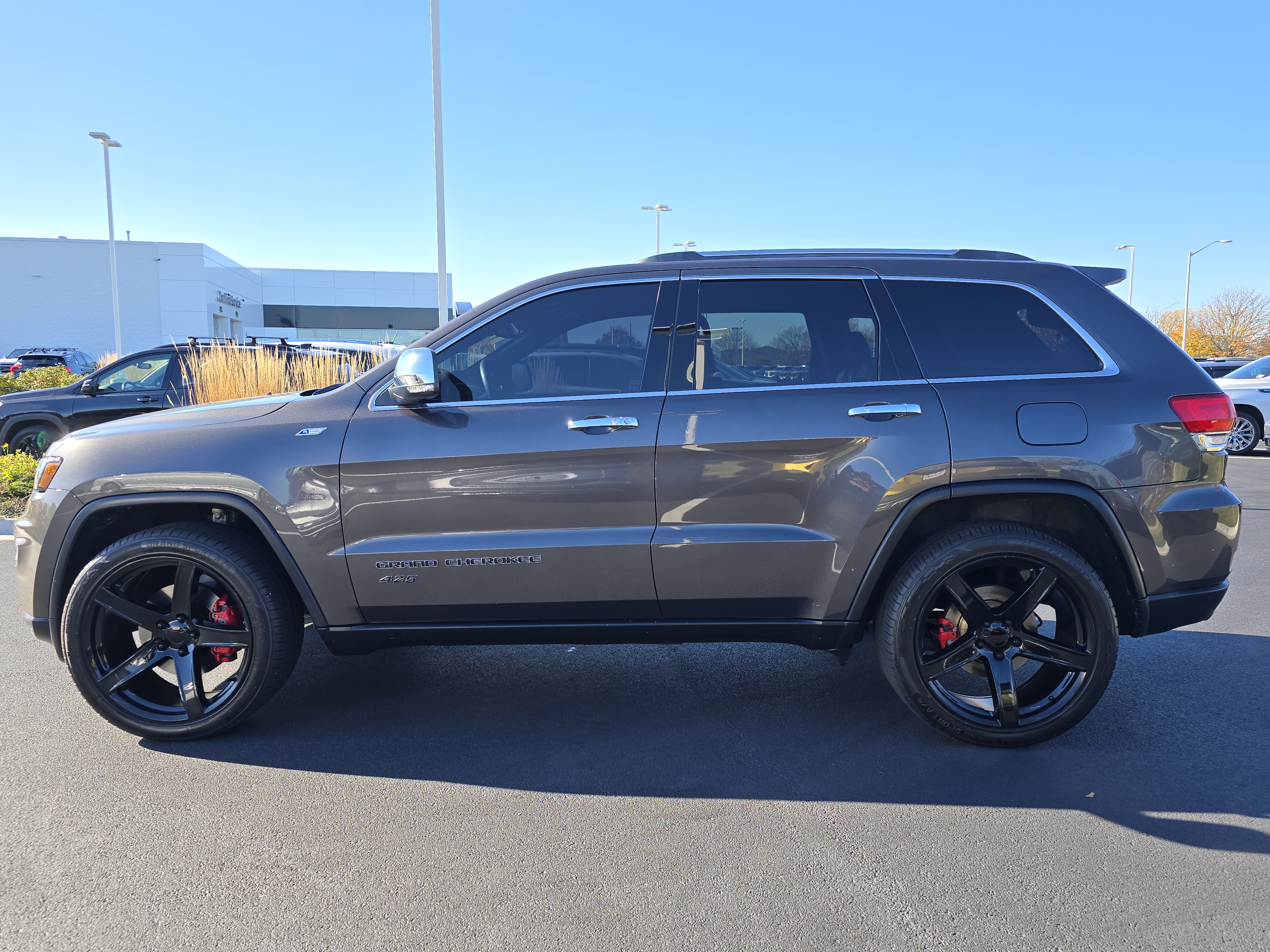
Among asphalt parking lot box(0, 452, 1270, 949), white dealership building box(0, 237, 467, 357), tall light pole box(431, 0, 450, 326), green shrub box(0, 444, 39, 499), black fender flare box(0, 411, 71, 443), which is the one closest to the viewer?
asphalt parking lot box(0, 452, 1270, 949)

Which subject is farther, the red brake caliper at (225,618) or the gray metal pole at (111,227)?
the gray metal pole at (111,227)

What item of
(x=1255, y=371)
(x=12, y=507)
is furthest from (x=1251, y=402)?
(x=12, y=507)

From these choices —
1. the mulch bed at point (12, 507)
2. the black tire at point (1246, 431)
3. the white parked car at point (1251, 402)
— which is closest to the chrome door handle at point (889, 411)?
the mulch bed at point (12, 507)

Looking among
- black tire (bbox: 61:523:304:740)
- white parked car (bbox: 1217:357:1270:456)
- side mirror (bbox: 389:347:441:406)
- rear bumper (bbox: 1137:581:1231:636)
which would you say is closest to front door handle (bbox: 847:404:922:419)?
rear bumper (bbox: 1137:581:1231:636)

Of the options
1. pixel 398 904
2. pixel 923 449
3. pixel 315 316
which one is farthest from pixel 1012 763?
pixel 315 316

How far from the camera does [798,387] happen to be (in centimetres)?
360

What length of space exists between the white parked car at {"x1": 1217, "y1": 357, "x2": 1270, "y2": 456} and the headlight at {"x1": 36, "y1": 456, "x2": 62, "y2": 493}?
51.2 ft

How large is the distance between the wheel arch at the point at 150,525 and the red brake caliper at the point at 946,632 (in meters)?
2.50

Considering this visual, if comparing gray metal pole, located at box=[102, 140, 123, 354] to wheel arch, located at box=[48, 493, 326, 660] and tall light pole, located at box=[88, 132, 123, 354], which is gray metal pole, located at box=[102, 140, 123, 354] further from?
wheel arch, located at box=[48, 493, 326, 660]

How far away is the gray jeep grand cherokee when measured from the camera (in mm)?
3521

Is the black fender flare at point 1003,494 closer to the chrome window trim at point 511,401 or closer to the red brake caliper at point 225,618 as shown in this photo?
the chrome window trim at point 511,401

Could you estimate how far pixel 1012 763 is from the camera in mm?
3533

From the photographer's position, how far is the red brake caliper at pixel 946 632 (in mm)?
3848

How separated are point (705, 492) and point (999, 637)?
1.27 metres
